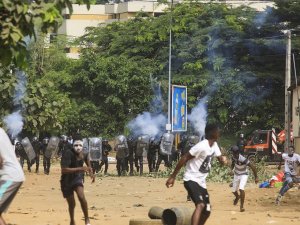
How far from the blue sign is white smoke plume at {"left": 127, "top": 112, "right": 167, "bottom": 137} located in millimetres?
13267

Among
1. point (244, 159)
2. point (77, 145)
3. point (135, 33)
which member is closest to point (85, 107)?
point (135, 33)

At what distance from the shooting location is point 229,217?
18.2 metres

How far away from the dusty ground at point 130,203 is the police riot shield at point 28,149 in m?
4.55

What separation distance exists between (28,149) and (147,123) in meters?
18.6

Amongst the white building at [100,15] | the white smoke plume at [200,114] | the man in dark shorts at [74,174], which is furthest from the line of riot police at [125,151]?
the white building at [100,15]

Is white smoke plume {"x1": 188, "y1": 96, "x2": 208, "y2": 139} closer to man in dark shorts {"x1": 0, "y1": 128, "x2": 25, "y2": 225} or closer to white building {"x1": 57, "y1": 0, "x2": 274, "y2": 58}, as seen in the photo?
white building {"x1": 57, "y1": 0, "x2": 274, "y2": 58}

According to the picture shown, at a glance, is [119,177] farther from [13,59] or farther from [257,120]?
[13,59]

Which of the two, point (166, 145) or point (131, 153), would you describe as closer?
point (131, 153)

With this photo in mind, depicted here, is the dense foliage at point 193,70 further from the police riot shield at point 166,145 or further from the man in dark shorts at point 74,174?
the man in dark shorts at point 74,174

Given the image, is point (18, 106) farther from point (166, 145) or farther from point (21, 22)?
point (21, 22)

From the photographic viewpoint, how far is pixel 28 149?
37688 millimetres

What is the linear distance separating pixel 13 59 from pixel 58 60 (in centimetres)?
A: 5599

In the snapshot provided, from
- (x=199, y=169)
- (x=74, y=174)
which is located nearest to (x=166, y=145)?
(x=74, y=174)

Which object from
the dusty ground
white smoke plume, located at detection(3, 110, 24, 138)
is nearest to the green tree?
the dusty ground
